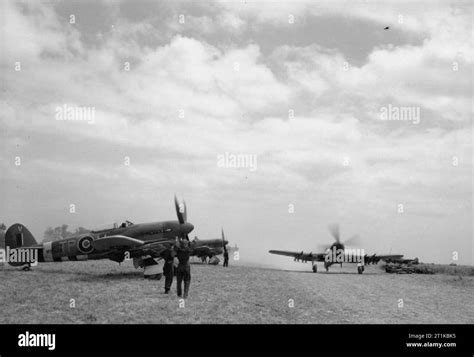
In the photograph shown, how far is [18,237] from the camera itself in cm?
2677

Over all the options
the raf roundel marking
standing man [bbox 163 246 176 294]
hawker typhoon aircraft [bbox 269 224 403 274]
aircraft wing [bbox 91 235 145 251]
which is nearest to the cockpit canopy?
the raf roundel marking

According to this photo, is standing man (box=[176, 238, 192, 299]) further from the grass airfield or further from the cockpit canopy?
the cockpit canopy

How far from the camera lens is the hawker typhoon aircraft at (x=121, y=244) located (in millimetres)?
19672

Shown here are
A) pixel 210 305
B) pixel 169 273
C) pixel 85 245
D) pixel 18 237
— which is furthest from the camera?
pixel 18 237

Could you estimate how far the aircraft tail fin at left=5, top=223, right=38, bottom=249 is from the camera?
2650 centimetres

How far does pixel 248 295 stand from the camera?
15195 millimetres

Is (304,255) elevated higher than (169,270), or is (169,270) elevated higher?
(169,270)

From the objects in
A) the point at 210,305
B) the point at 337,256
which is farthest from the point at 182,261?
the point at 337,256

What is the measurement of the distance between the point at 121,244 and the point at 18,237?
11711 millimetres

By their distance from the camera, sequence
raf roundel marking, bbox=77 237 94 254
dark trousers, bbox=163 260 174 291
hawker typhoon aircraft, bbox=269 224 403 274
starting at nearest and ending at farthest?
dark trousers, bbox=163 260 174 291
raf roundel marking, bbox=77 237 94 254
hawker typhoon aircraft, bbox=269 224 403 274

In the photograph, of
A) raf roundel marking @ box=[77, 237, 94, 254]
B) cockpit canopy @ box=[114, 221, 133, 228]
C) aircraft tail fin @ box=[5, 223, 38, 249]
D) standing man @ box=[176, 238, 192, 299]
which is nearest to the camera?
standing man @ box=[176, 238, 192, 299]

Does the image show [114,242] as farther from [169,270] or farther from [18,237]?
[18,237]
